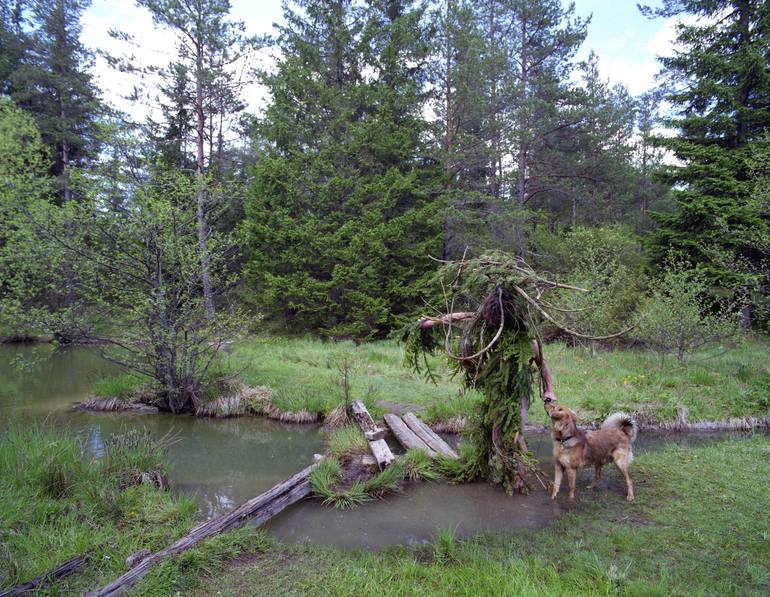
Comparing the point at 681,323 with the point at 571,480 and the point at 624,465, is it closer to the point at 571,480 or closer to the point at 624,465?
the point at 624,465

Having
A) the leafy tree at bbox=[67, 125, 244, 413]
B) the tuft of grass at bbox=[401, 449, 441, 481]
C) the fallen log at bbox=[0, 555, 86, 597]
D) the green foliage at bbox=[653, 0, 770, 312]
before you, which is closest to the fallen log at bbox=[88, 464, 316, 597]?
the fallen log at bbox=[0, 555, 86, 597]

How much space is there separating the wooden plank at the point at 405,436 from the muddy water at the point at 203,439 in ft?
4.60

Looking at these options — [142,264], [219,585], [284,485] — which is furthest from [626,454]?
[142,264]

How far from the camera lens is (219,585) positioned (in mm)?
3713

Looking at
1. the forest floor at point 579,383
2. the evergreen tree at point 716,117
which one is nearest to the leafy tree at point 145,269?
the forest floor at point 579,383

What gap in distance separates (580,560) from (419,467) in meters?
2.72

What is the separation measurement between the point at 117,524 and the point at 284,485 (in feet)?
5.84

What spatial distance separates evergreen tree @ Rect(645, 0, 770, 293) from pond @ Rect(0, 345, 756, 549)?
1158cm

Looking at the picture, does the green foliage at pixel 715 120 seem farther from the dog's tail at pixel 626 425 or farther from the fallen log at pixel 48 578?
the fallen log at pixel 48 578

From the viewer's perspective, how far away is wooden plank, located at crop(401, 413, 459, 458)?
682 cm

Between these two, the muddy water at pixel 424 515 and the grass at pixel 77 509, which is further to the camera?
the muddy water at pixel 424 515

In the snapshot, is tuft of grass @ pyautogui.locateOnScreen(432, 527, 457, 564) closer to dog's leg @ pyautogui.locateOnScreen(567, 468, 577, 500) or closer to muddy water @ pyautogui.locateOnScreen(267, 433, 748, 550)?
muddy water @ pyautogui.locateOnScreen(267, 433, 748, 550)

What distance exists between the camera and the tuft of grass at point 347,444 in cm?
686

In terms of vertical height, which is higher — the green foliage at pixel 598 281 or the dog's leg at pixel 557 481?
the green foliage at pixel 598 281
